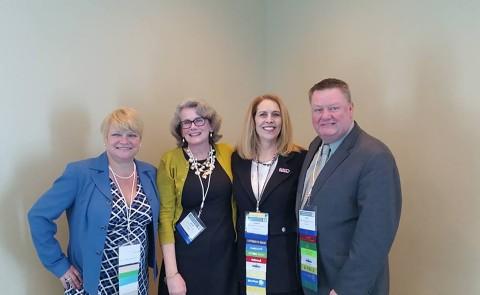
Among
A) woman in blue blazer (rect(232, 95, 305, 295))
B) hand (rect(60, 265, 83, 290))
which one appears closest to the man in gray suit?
woman in blue blazer (rect(232, 95, 305, 295))

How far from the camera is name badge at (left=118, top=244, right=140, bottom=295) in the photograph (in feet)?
6.00

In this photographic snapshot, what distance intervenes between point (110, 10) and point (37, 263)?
1.60 metres

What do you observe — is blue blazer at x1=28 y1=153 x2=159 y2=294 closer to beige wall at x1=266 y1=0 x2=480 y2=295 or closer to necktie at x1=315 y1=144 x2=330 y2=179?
necktie at x1=315 y1=144 x2=330 y2=179

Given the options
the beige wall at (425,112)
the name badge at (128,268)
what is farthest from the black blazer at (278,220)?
the beige wall at (425,112)

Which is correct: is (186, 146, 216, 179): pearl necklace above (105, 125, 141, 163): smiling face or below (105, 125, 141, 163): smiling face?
below

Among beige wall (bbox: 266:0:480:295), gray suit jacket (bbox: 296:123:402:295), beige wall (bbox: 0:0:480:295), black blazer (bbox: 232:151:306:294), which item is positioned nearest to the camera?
gray suit jacket (bbox: 296:123:402:295)

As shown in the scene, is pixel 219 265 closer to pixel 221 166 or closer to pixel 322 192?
pixel 221 166

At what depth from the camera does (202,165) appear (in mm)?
2117

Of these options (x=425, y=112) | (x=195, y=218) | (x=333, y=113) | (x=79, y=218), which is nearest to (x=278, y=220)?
(x=195, y=218)

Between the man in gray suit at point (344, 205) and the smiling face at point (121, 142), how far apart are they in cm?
89

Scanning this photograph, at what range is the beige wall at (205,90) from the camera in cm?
205

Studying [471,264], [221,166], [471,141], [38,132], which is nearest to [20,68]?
[38,132]

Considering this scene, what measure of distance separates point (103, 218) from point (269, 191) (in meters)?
0.83

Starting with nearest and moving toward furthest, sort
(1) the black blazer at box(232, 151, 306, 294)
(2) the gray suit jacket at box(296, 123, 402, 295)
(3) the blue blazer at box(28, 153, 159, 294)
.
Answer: (2) the gray suit jacket at box(296, 123, 402, 295)
(3) the blue blazer at box(28, 153, 159, 294)
(1) the black blazer at box(232, 151, 306, 294)
